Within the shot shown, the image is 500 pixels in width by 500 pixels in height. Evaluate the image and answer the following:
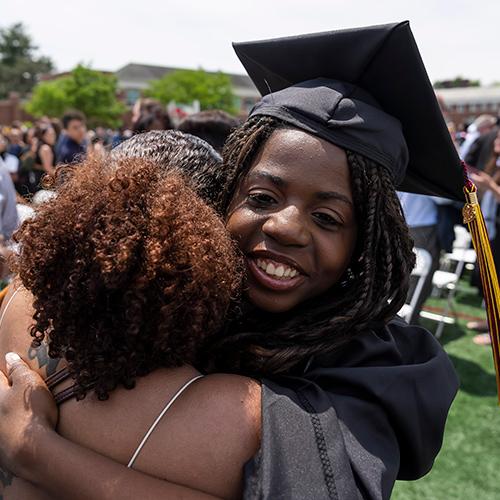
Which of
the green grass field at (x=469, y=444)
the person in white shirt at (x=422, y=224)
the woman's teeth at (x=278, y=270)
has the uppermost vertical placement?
the woman's teeth at (x=278, y=270)

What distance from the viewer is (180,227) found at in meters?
1.12

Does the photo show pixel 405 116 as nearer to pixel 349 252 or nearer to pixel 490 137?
pixel 349 252

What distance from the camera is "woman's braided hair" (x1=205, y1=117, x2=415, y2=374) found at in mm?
1337

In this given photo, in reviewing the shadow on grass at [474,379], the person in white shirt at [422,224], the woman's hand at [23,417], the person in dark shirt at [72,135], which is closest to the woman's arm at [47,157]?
the person in dark shirt at [72,135]

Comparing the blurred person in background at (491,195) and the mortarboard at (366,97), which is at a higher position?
the mortarboard at (366,97)

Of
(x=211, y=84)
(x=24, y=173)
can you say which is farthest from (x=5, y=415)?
(x=211, y=84)

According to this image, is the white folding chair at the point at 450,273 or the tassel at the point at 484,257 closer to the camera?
the tassel at the point at 484,257

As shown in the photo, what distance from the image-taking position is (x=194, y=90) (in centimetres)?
6269

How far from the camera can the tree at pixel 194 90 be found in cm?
6197

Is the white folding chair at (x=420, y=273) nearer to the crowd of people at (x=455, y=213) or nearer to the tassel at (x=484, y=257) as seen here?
the crowd of people at (x=455, y=213)

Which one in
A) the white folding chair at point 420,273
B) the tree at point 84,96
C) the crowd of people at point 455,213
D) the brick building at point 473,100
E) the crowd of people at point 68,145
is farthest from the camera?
the brick building at point 473,100

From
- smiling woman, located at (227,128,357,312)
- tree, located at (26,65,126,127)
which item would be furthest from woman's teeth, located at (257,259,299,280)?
tree, located at (26,65,126,127)

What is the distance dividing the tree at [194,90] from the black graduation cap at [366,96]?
201 feet

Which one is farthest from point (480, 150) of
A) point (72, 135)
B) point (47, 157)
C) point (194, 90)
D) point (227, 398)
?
point (194, 90)
